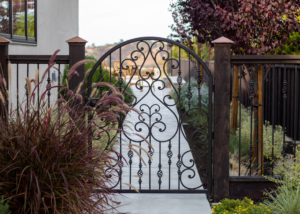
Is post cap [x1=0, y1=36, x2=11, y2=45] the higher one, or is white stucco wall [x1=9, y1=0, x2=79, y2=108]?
white stucco wall [x1=9, y1=0, x2=79, y2=108]

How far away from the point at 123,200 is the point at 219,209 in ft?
3.68

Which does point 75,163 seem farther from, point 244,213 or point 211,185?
point 211,185

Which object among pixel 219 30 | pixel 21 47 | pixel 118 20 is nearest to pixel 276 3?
pixel 219 30

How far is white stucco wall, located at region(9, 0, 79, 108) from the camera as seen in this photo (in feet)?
22.1

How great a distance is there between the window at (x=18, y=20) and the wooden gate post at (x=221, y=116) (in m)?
3.92

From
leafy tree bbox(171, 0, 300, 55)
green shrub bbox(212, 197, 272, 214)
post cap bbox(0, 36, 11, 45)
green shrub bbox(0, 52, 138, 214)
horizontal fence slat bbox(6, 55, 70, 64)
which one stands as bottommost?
green shrub bbox(212, 197, 272, 214)

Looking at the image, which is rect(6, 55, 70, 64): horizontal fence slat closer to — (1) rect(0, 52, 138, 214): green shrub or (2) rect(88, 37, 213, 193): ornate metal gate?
(2) rect(88, 37, 213, 193): ornate metal gate

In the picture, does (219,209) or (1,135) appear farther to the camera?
(219,209)

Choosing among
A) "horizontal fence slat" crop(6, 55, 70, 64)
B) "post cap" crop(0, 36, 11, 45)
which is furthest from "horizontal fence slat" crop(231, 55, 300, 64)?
"post cap" crop(0, 36, 11, 45)

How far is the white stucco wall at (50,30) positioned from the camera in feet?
22.1

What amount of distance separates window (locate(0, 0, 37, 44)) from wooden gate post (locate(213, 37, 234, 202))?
392 centimetres

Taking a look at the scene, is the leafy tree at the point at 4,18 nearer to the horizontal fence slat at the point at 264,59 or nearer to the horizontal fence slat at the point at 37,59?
Answer: the horizontal fence slat at the point at 37,59

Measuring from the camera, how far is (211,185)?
13.1 ft

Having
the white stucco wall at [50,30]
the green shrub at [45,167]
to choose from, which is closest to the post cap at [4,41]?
the green shrub at [45,167]
